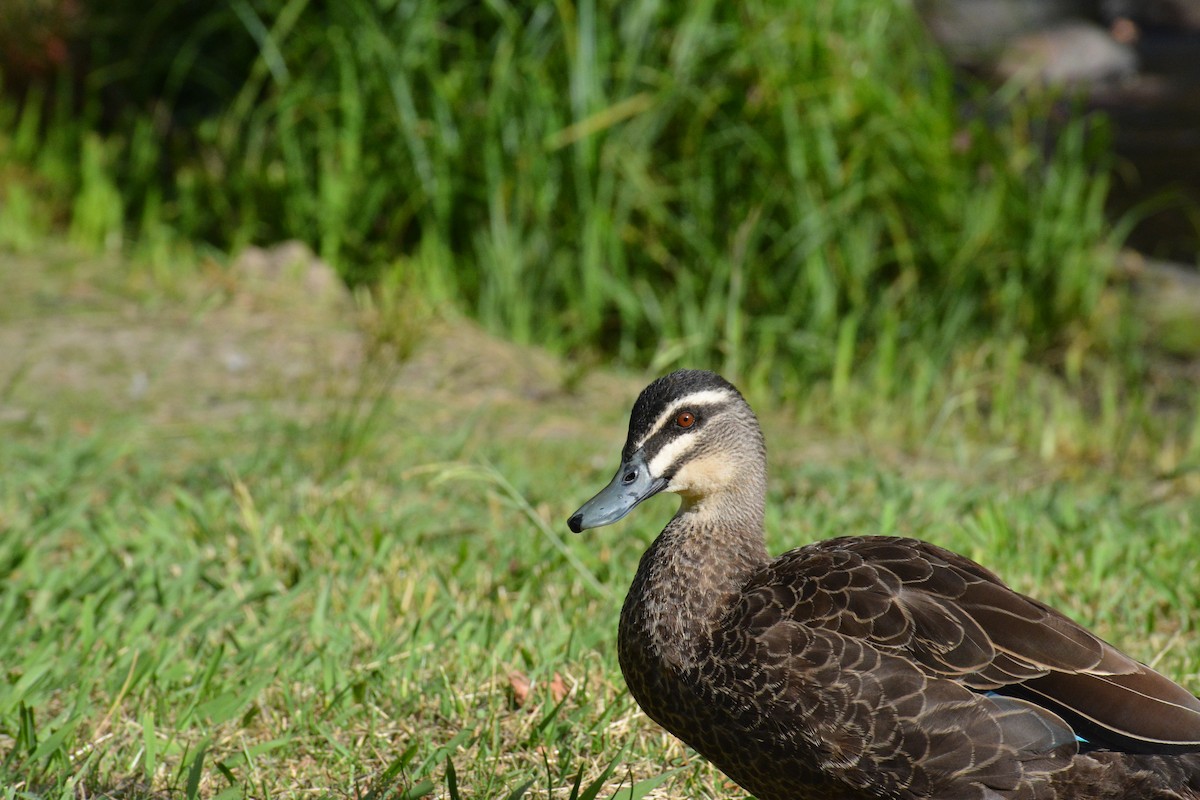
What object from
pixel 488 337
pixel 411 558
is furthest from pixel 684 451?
pixel 488 337

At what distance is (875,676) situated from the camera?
103 inches

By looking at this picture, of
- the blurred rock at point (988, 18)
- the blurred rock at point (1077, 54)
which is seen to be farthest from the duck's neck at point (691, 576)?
the blurred rock at point (988, 18)

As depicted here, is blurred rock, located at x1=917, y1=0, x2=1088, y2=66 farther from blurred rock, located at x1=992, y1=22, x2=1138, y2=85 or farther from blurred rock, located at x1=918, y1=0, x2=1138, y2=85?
blurred rock, located at x1=992, y1=22, x2=1138, y2=85

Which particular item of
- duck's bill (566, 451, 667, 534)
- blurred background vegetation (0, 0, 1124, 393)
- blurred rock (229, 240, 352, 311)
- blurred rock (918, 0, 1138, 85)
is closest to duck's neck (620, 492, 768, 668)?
duck's bill (566, 451, 667, 534)

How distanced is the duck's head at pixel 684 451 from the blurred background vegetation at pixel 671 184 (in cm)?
292

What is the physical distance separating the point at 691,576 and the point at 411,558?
4.59 feet

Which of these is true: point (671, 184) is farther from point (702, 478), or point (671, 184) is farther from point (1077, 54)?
point (1077, 54)

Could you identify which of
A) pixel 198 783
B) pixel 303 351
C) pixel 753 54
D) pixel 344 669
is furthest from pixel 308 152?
pixel 198 783

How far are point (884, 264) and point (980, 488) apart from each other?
2130 millimetres

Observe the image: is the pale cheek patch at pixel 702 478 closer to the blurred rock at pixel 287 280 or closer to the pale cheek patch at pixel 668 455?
the pale cheek patch at pixel 668 455

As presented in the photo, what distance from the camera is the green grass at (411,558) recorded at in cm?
304

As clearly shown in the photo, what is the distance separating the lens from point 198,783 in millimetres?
Result: 2758

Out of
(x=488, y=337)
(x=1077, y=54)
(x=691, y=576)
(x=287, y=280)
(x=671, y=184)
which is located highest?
(x=691, y=576)

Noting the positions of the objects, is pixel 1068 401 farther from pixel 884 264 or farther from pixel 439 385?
pixel 439 385
